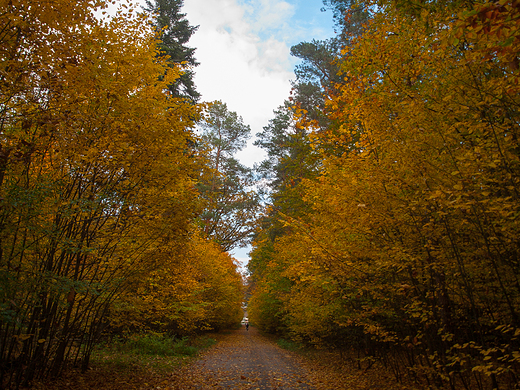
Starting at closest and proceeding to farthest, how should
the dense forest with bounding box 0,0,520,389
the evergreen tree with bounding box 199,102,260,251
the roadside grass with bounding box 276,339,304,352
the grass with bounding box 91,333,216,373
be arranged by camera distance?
the dense forest with bounding box 0,0,520,389 → the grass with bounding box 91,333,216,373 → the roadside grass with bounding box 276,339,304,352 → the evergreen tree with bounding box 199,102,260,251

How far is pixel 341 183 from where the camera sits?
5359 millimetres

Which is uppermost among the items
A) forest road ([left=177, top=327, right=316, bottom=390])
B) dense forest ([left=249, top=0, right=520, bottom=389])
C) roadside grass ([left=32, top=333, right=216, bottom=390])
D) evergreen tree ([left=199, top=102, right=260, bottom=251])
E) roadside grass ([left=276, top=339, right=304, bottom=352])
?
evergreen tree ([left=199, top=102, right=260, bottom=251])

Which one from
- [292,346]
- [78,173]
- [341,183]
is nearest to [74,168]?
[78,173]

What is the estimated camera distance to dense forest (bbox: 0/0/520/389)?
10.4ft

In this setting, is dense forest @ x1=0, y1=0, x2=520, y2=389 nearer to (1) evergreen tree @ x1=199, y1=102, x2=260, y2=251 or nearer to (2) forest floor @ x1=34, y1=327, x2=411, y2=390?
(2) forest floor @ x1=34, y1=327, x2=411, y2=390

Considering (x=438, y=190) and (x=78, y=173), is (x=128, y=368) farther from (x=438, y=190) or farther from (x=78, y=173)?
(x=438, y=190)

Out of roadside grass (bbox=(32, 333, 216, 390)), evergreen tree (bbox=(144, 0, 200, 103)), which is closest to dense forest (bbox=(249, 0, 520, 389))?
roadside grass (bbox=(32, 333, 216, 390))

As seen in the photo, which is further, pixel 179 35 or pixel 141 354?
pixel 179 35

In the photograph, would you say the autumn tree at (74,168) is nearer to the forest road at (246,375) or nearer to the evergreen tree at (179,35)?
the forest road at (246,375)

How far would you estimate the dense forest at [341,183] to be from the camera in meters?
3.17

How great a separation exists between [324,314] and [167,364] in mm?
4781

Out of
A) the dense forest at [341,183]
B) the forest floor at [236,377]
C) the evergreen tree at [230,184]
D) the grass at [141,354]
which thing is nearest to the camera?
the dense forest at [341,183]

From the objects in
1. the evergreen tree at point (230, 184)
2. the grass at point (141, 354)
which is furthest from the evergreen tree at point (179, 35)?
the grass at point (141, 354)

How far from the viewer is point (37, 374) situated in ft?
15.8
